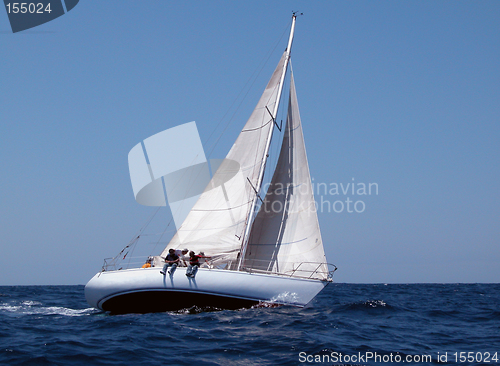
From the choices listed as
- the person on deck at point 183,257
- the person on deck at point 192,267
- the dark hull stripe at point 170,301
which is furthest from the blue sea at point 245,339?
the person on deck at point 183,257

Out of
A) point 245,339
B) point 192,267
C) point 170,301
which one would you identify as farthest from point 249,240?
point 245,339

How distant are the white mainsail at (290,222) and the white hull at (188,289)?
134cm

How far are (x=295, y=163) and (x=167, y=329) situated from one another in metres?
8.27

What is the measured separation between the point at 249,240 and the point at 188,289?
3.85m

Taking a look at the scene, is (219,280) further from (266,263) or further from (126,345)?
(126,345)

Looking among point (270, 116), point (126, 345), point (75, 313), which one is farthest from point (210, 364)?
point (270, 116)

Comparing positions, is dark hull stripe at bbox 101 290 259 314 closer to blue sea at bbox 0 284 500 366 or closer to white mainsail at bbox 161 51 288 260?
blue sea at bbox 0 284 500 366

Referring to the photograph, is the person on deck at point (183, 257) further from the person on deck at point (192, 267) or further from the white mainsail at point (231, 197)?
the person on deck at point (192, 267)

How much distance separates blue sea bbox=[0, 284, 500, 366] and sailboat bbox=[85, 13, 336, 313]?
0.57 m

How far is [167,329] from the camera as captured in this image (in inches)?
415

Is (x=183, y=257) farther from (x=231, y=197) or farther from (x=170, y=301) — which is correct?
(x=231, y=197)

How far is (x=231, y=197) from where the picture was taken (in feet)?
52.1

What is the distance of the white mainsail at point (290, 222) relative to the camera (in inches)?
598

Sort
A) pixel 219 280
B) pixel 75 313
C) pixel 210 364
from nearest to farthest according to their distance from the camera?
pixel 210 364 < pixel 219 280 < pixel 75 313
